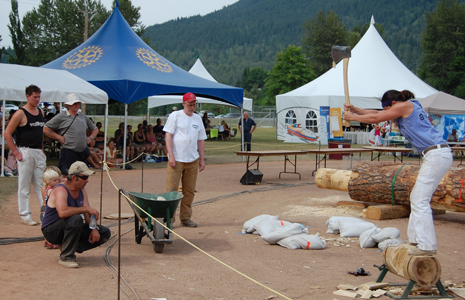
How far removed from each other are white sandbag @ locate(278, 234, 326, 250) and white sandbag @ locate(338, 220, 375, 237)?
686 millimetres

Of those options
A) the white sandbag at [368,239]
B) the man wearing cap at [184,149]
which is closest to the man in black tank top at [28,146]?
the man wearing cap at [184,149]

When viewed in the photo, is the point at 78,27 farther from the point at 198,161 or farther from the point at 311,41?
the point at 198,161

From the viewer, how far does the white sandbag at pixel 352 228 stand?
279 inches

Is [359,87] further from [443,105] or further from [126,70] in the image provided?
[126,70]

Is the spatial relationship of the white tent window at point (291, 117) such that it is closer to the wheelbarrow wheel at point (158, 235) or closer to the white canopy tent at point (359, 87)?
the white canopy tent at point (359, 87)

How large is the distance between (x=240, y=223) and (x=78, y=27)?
63274 millimetres

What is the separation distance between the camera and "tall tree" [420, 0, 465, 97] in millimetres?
70000

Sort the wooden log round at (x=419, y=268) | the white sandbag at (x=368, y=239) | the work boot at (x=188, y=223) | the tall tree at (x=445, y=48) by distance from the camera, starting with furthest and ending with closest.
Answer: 1. the tall tree at (x=445, y=48)
2. the work boot at (x=188, y=223)
3. the white sandbag at (x=368, y=239)
4. the wooden log round at (x=419, y=268)

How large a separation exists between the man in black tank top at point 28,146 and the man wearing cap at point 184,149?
186cm

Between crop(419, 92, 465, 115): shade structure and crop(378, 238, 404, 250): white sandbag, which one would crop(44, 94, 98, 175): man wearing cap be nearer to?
crop(378, 238, 404, 250): white sandbag

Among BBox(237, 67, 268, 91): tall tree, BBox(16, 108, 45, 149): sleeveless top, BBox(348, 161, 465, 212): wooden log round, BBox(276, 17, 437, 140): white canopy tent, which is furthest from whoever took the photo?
BBox(237, 67, 268, 91): tall tree

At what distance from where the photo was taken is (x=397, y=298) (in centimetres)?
454

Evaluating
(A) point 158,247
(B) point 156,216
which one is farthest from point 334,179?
(A) point 158,247

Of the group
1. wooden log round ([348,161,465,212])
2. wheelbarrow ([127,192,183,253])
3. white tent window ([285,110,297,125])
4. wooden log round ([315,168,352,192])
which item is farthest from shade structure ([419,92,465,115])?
wheelbarrow ([127,192,183,253])
